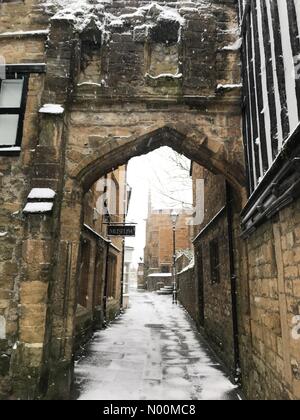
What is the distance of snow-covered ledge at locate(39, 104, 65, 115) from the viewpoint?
5393 millimetres

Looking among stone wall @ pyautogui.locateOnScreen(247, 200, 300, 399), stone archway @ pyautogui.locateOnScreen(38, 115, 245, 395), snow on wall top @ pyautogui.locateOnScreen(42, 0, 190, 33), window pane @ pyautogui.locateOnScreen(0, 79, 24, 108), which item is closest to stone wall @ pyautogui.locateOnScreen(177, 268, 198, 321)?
stone archway @ pyautogui.locateOnScreen(38, 115, 245, 395)

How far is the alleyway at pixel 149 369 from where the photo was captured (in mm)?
4770

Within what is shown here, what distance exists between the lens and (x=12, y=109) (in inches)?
226

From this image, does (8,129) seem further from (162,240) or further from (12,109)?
(162,240)

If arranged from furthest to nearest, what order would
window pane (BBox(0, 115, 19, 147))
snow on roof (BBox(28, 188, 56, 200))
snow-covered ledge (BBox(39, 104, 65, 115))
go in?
1. window pane (BBox(0, 115, 19, 147))
2. snow-covered ledge (BBox(39, 104, 65, 115))
3. snow on roof (BBox(28, 188, 56, 200))

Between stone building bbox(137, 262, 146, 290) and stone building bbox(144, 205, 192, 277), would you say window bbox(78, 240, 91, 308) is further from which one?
stone building bbox(137, 262, 146, 290)

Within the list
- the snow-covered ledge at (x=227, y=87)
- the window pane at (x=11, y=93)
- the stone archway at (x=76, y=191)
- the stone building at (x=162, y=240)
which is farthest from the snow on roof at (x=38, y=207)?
the stone building at (x=162, y=240)

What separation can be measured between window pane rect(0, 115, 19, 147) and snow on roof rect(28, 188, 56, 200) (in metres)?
1.07

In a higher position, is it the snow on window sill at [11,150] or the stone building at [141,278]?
the snow on window sill at [11,150]

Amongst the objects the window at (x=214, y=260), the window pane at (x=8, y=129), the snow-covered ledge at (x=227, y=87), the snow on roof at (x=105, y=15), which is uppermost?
the snow on roof at (x=105, y=15)

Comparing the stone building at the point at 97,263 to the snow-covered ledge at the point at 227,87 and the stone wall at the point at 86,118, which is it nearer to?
the stone wall at the point at 86,118

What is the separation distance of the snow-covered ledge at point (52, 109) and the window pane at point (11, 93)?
2.11 feet
